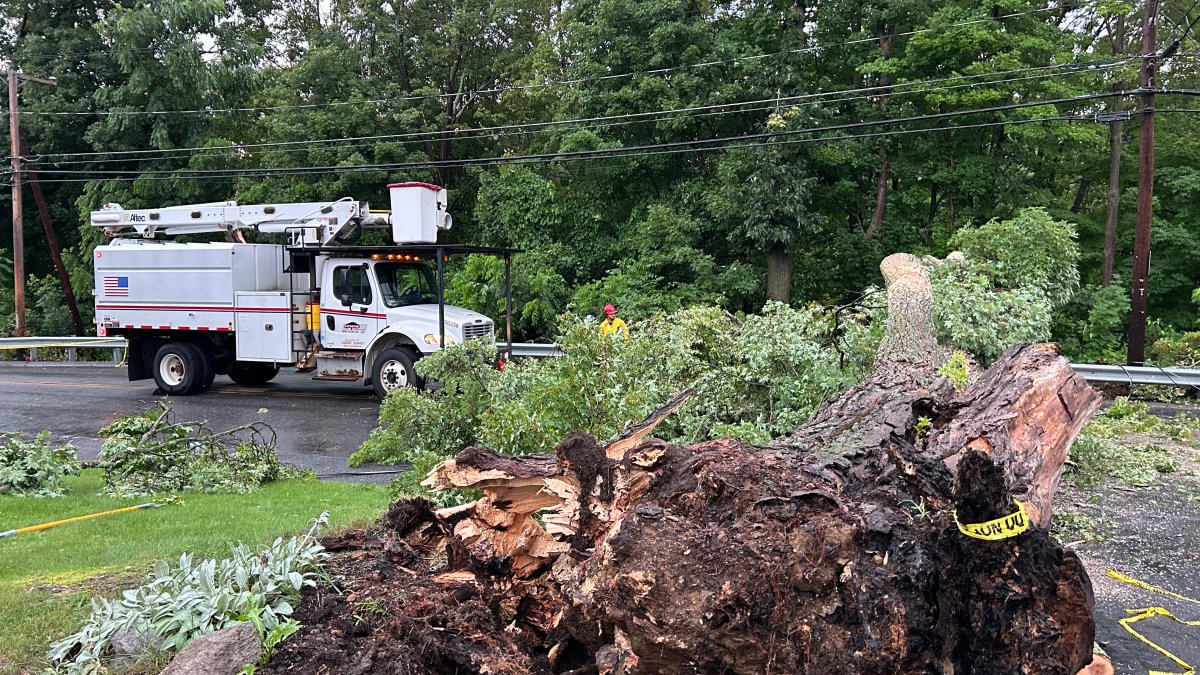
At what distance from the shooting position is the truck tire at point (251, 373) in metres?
16.2

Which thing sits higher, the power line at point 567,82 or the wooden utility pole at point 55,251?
the power line at point 567,82

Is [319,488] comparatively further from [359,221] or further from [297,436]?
[359,221]

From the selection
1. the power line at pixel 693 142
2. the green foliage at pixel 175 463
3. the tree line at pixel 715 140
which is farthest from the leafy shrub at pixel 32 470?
the power line at pixel 693 142

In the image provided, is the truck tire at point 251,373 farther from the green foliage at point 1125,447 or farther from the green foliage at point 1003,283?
the green foliage at point 1125,447

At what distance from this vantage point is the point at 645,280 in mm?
20328

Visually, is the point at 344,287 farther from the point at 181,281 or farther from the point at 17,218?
the point at 17,218

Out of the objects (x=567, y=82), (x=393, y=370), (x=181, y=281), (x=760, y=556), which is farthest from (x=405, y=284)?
(x=760, y=556)

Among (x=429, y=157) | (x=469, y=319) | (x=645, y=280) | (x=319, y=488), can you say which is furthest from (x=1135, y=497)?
(x=429, y=157)

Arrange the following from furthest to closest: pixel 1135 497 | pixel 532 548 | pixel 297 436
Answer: pixel 297 436 < pixel 1135 497 < pixel 532 548

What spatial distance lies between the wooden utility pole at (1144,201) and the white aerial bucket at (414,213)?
12825 millimetres

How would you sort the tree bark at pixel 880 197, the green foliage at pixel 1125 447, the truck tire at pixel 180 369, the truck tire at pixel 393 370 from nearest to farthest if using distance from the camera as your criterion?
the green foliage at pixel 1125 447
the truck tire at pixel 393 370
the truck tire at pixel 180 369
the tree bark at pixel 880 197

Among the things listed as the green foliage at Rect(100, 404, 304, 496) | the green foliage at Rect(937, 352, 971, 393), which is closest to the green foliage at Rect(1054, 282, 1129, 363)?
the green foliage at Rect(937, 352, 971, 393)

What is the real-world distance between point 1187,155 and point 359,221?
1923cm

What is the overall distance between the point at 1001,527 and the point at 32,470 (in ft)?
27.5
